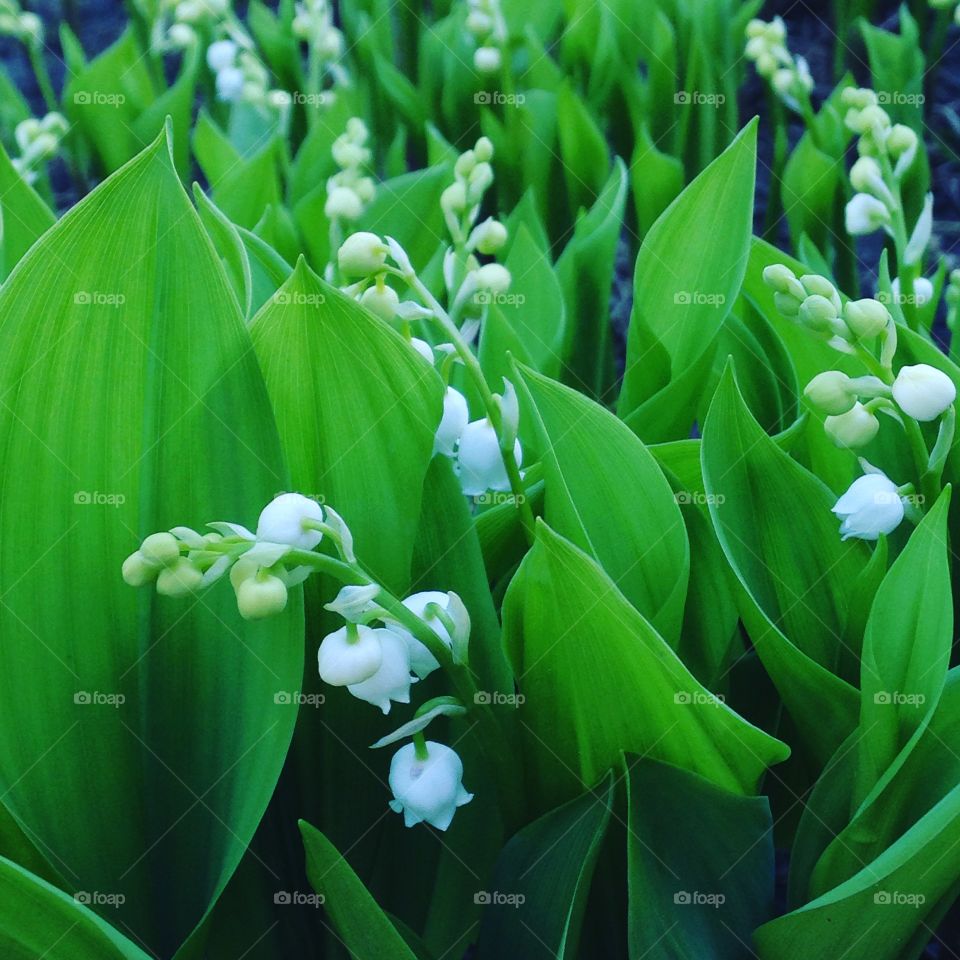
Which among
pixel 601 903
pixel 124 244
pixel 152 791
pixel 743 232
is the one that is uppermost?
pixel 124 244

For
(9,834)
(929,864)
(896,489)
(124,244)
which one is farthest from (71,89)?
(929,864)

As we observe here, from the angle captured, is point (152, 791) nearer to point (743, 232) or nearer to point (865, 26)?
point (743, 232)

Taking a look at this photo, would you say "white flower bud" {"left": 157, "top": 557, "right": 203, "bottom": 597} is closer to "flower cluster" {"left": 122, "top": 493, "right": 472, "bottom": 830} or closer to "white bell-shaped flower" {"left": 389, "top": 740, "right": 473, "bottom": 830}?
"flower cluster" {"left": 122, "top": 493, "right": 472, "bottom": 830}

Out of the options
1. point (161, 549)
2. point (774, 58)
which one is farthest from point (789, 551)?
point (774, 58)

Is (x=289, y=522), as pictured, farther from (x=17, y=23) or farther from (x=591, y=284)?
(x=17, y=23)
